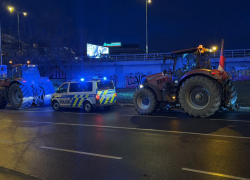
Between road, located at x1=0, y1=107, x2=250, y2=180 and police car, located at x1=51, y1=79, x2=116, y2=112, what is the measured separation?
377cm

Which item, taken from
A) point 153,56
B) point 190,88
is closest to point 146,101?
point 190,88

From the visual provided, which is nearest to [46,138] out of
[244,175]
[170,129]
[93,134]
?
[93,134]

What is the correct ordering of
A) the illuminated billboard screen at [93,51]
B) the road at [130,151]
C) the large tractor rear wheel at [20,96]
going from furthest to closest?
1. the illuminated billboard screen at [93,51]
2. the large tractor rear wheel at [20,96]
3. the road at [130,151]

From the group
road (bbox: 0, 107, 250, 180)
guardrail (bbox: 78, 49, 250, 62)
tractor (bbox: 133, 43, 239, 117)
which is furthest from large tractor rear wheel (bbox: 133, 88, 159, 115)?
guardrail (bbox: 78, 49, 250, 62)

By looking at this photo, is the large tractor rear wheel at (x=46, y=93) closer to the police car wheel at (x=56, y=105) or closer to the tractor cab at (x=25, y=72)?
the tractor cab at (x=25, y=72)

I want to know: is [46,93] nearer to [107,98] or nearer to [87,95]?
[87,95]

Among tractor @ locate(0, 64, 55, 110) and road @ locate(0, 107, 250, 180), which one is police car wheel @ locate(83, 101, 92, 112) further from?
tractor @ locate(0, 64, 55, 110)

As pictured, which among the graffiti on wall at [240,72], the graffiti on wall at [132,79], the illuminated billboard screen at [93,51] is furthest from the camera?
the graffiti on wall at [132,79]

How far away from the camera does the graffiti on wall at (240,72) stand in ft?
88.0

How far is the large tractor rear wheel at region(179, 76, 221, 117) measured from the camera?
30.5 feet

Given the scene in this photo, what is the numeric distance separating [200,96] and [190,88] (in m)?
0.55

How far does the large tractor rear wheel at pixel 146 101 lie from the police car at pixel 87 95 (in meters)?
2.20

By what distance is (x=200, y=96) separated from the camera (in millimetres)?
9844

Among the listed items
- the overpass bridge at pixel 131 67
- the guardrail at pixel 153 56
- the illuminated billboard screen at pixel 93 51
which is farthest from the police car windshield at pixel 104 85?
the guardrail at pixel 153 56
